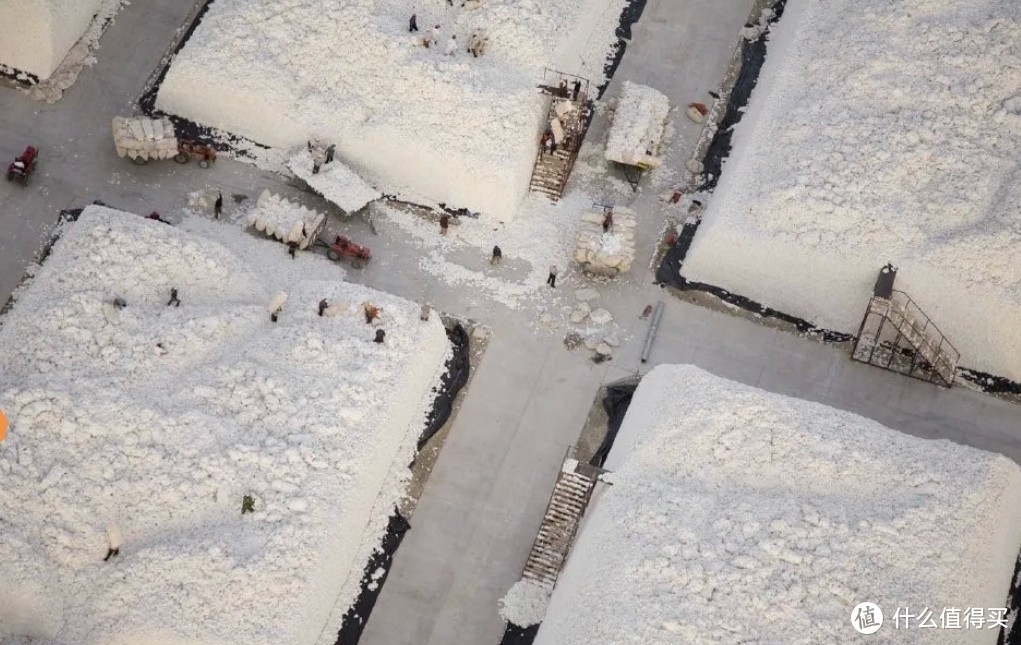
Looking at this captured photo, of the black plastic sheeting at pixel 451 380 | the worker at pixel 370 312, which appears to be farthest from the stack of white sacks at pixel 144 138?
the black plastic sheeting at pixel 451 380

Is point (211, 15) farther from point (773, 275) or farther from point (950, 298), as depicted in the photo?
point (950, 298)

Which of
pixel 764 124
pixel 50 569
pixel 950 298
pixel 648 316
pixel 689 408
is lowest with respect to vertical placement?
pixel 50 569

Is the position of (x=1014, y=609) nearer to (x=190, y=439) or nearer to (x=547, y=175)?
(x=547, y=175)

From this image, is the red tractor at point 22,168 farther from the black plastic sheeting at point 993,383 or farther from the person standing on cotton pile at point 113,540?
the black plastic sheeting at point 993,383

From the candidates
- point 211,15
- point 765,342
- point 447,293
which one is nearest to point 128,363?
point 447,293

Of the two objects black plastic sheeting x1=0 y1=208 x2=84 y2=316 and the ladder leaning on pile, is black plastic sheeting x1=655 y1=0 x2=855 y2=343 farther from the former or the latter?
black plastic sheeting x1=0 y1=208 x2=84 y2=316
